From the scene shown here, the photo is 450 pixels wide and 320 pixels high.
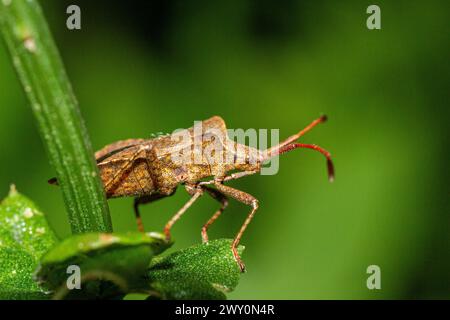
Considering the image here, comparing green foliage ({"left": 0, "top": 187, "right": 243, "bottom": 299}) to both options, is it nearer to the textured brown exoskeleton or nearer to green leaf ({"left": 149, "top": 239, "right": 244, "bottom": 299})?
green leaf ({"left": 149, "top": 239, "right": 244, "bottom": 299})

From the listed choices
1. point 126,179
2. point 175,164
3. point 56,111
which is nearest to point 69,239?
point 56,111

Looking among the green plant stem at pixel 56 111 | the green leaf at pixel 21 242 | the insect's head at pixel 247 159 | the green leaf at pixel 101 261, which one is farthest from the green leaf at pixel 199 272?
the insect's head at pixel 247 159

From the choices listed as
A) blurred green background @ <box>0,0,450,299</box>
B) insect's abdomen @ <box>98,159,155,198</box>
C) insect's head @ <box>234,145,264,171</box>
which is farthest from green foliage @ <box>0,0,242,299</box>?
blurred green background @ <box>0,0,450,299</box>

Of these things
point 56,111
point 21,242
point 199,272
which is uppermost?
point 56,111

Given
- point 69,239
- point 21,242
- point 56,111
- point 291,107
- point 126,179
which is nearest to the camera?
point 69,239

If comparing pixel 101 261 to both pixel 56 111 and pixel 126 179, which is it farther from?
pixel 126 179
